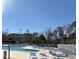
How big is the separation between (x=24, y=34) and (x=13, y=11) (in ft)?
1.13

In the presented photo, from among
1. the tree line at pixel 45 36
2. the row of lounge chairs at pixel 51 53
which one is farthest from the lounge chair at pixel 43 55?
the tree line at pixel 45 36

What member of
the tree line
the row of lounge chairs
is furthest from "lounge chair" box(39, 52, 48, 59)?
the tree line

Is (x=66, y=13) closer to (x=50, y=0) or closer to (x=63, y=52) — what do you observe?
(x=50, y=0)

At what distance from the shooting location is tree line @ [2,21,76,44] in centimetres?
171

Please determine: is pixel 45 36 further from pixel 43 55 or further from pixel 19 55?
pixel 19 55

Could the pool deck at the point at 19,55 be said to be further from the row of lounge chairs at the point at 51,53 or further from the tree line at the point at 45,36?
the tree line at the point at 45,36

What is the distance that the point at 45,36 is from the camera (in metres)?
1.75

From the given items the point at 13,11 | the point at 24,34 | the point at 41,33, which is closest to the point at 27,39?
the point at 24,34

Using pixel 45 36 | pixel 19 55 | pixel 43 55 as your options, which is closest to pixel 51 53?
pixel 43 55

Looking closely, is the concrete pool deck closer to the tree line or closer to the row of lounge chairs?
the row of lounge chairs

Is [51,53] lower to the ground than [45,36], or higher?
lower

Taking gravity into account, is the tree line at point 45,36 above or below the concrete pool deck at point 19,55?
above

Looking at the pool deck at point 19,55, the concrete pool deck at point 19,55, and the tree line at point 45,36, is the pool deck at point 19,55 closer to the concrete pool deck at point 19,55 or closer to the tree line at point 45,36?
the concrete pool deck at point 19,55

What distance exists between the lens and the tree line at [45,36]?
1.71 meters
